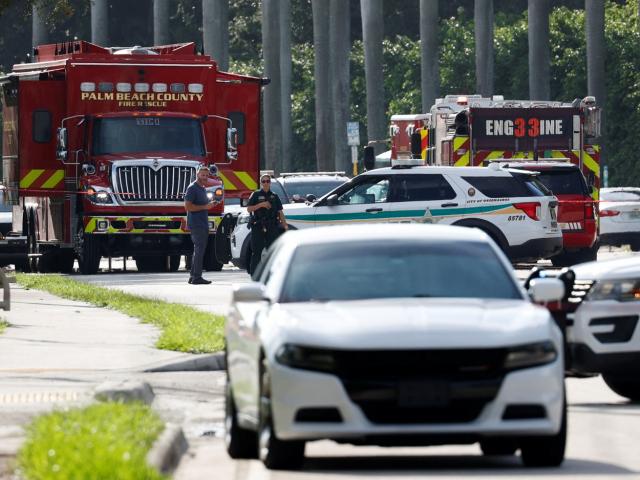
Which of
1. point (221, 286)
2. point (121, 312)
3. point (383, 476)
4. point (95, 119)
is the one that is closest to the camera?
point (383, 476)

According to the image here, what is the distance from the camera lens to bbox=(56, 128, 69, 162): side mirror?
35469 mm

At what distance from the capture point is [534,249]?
33.0m

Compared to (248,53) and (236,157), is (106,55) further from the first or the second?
(248,53)

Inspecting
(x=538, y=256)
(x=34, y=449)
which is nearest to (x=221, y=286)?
(x=538, y=256)

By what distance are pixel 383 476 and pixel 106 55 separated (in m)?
26.2

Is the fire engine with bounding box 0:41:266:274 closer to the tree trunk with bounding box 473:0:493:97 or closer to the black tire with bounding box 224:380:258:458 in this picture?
the black tire with bounding box 224:380:258:458

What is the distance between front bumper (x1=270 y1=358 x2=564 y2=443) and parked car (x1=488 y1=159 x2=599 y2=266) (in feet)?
79.8

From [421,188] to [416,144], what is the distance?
36.6 feet

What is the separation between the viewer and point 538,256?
3316 cm

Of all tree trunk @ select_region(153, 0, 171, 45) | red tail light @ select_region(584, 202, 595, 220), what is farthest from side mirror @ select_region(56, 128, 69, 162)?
tree trunk @ select_region(153, 0, 171, 45)

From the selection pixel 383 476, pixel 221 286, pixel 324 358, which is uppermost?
pixel 324 358

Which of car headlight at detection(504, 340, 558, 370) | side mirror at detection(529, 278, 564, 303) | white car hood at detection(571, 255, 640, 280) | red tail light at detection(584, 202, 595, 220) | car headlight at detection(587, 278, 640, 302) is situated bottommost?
red tail light at detection(584, 202, 595, 220)

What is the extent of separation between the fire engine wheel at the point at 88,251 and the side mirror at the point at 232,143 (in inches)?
108

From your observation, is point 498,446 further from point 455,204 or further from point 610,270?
point 455,204
